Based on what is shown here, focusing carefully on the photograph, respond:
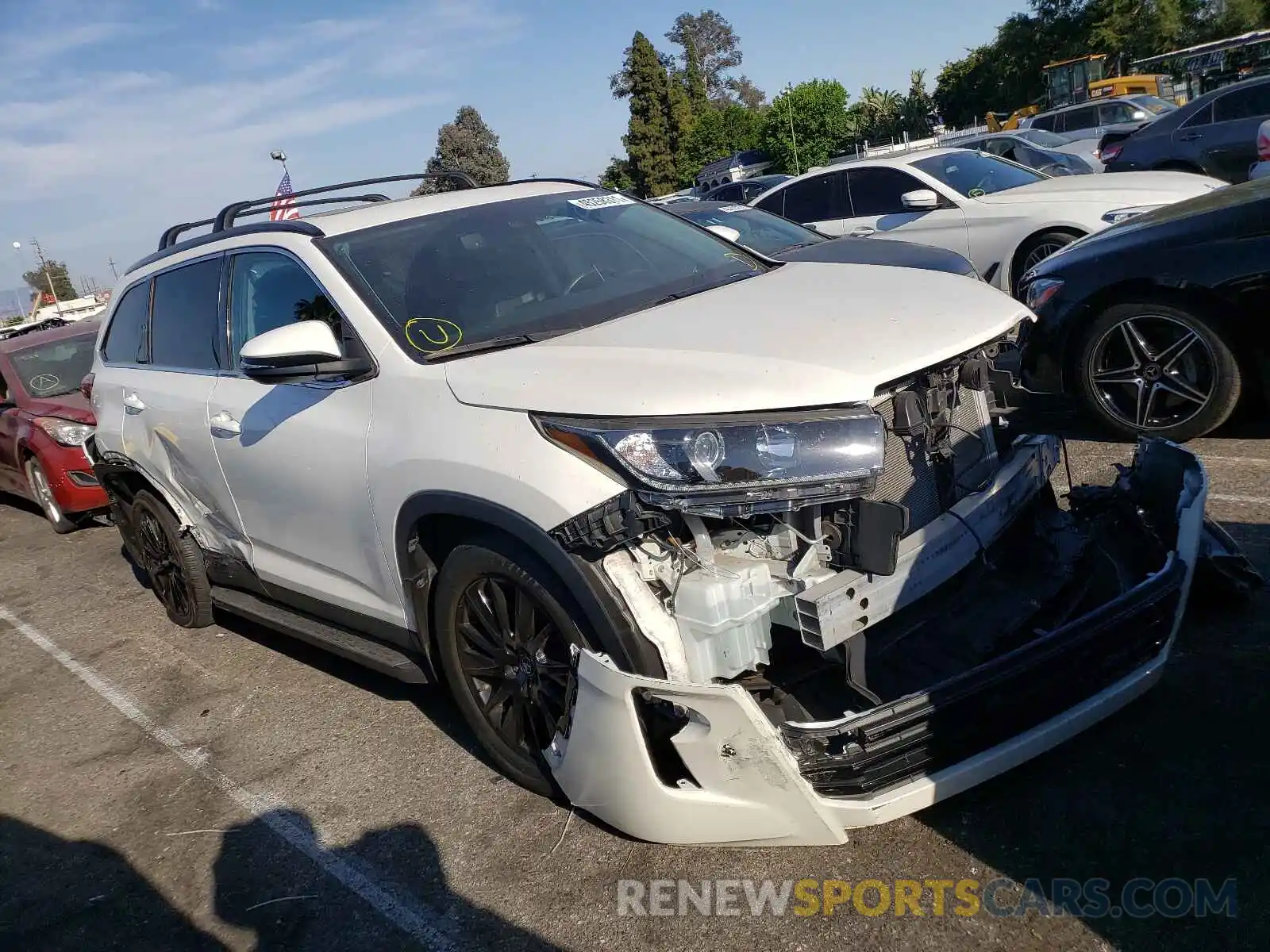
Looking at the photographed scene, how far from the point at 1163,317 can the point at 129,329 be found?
511 cm

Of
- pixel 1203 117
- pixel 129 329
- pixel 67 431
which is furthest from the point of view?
pixel 1203 117

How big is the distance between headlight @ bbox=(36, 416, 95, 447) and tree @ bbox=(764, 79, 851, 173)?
41.7 metres

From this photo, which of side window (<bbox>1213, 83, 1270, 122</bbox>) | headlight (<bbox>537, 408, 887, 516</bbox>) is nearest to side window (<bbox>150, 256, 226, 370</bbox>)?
headlight (<bbox>537, 408, 887, 516</bbox>)

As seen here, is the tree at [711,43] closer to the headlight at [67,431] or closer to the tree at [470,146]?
the tree at [470,146]

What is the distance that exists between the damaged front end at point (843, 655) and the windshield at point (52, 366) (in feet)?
25.0

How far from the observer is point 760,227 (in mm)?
8508

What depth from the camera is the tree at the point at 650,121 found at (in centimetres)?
5950

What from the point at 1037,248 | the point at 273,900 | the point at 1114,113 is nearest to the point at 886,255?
the point at 1037,248

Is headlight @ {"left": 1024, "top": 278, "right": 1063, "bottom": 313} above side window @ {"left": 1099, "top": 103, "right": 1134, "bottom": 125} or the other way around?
the other way around

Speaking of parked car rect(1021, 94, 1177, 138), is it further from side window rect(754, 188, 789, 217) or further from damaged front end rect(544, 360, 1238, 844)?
damaged front end rect(544, 360, 1238, 844)

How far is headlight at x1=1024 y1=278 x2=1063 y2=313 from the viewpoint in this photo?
5.34 meters

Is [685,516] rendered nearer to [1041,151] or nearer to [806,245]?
[806,245]

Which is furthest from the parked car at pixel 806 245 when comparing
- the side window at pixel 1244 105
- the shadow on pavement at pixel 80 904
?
the side window at pixel 1244 105

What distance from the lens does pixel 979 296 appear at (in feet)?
10.6
